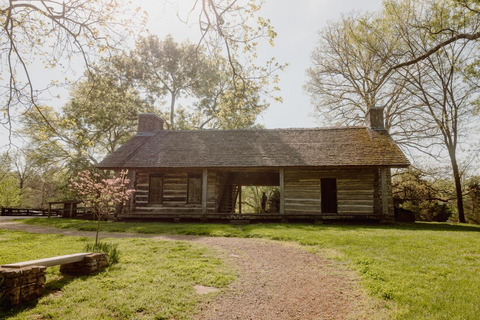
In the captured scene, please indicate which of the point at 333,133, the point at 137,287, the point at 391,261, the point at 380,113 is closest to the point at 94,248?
the point at 137,287

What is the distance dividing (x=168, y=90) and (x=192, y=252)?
2748 centimetres

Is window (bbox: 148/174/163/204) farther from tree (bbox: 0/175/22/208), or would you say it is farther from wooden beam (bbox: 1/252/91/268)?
tree (bbox: 0/175/22/208)

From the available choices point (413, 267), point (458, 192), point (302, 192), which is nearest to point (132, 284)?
point (413, 267)

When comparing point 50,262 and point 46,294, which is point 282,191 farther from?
point 46,294

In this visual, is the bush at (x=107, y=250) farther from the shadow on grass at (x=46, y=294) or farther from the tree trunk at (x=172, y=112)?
the tree trunk at (x=172, y=112)

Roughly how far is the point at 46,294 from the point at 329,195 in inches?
576

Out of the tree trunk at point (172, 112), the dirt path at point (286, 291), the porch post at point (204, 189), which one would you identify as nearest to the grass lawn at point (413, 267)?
the dirt path at point (286, 291)

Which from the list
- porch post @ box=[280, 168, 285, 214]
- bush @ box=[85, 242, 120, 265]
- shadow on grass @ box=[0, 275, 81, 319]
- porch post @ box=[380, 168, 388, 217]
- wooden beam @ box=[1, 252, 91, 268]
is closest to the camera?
shadow on grass @ box=[0, 275, 81, 319]

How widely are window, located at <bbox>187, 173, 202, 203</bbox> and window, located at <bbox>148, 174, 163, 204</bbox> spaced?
6.10 feet

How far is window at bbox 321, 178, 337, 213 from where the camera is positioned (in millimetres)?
16156

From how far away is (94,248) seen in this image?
253 inches

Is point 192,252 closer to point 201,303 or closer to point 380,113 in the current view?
point 201,303

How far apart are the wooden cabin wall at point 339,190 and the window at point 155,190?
7965mm

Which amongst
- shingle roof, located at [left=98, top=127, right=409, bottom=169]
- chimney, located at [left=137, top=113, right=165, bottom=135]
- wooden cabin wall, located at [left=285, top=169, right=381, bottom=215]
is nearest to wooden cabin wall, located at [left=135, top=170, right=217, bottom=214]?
shingle roof, located at [left=98, top=127, right=409, bottom=169]
